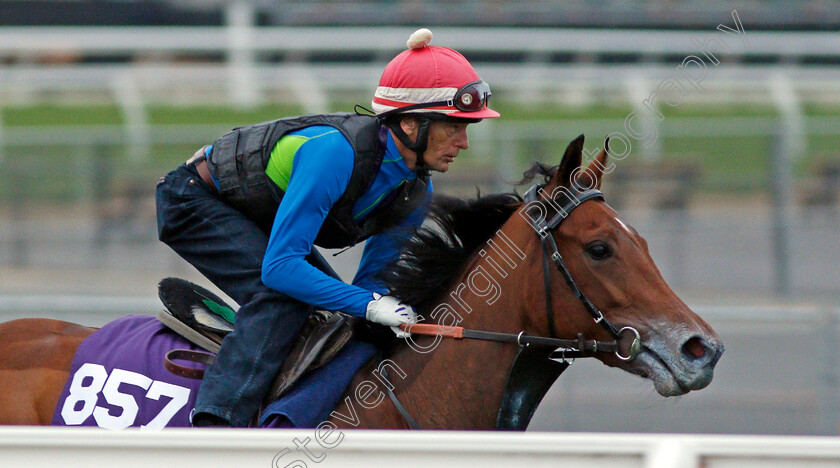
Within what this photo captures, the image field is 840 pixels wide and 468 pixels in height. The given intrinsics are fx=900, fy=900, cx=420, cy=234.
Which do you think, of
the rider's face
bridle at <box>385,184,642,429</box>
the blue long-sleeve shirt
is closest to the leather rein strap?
the blue long-sleeve shirt

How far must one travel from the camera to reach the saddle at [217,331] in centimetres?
306

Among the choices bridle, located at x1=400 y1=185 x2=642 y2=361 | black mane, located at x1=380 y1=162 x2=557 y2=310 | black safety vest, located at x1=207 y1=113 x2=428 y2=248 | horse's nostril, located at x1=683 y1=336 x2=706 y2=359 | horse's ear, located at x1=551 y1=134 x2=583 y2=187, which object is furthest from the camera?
black mane, located at x1=380 y1=162 x2=557 y2=310

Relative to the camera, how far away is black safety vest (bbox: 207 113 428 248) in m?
3.10

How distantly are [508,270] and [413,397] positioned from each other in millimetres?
546

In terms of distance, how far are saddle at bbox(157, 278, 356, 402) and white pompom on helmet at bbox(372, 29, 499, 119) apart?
77 centimetres

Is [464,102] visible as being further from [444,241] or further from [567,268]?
[567,268]

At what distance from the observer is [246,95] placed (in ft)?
41.9

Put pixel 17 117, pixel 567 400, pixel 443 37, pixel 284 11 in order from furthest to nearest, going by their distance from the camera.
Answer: pixel 284 11 < pixel 443 37 < pixel 17 117 < pixel 567 400

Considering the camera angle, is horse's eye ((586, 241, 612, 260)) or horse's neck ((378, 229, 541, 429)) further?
horse's neck ((378, 229, 541, 429))

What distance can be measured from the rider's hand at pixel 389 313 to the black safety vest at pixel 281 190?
12.9 inches

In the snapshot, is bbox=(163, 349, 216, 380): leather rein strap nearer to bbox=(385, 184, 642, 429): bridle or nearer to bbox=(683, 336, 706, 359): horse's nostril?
bbox=(385, 184, 642, 429): bridle

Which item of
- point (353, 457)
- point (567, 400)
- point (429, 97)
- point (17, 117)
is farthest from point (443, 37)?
point (353, 457)

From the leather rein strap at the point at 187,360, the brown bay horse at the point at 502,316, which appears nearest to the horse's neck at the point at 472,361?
the brown bay horse at the point at 502,316

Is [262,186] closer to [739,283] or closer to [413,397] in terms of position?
[413,397]
